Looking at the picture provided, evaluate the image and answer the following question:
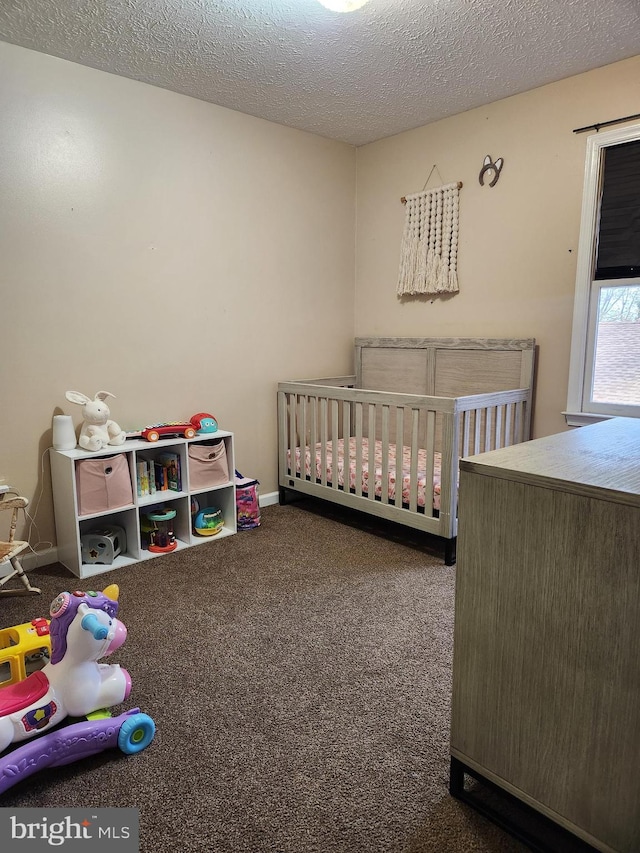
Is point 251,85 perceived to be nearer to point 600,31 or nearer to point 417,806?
point 600,31

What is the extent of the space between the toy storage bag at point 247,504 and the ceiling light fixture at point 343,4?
7.18 feet

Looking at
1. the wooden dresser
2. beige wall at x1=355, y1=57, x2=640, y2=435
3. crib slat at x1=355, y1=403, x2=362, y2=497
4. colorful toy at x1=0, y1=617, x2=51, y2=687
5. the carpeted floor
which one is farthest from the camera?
crib slat at x1=355, y1=403, x2=362, y2=497

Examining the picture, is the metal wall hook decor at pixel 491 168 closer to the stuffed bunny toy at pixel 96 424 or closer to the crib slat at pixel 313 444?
the crib slat at pixel 313 444

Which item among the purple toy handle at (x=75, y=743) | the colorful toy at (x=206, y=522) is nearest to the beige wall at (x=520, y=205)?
the colorful toy at (x=206, y=522)

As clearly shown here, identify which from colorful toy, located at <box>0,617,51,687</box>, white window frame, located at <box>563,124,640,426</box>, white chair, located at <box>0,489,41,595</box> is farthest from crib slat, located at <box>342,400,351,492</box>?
colorful toy, located at <box>0,617,51,687</box>

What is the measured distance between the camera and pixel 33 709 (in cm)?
134

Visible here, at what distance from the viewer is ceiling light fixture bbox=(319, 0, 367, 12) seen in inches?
75.2

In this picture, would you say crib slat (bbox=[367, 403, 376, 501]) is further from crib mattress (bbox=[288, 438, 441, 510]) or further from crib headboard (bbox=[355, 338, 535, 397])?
crib headboard (bbox=[355, 338, 535, 397])

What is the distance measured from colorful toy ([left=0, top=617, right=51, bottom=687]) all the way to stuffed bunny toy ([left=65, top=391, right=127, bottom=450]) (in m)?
1.04

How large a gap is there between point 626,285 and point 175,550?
8.39ft

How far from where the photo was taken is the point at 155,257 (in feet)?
9.66

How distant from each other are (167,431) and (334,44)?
1.91 metres

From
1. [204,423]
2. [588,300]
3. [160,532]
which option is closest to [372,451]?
[204,423]

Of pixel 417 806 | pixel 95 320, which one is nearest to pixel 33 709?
pixel 417 806
